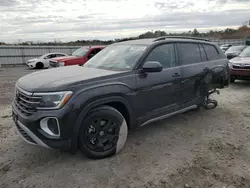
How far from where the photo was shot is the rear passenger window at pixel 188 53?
4541 millimetres

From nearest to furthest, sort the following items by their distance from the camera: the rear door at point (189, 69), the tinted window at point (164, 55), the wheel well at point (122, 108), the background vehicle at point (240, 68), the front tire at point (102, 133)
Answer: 1. the front tire at point (102, 133)
2. the wheel well at point (122, 108)
3. the tinted window at point (164, 55)
4. the rear door at point (189, 69)
5. the background vehicle at point (240, 68)

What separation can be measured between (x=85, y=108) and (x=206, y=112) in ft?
11.7

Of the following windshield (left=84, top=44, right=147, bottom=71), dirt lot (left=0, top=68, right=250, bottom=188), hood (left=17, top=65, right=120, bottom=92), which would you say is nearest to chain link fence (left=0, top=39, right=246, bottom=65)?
dirt lot (left=0, top=68, right=250, bottom=188)

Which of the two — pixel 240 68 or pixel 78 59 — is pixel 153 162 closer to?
pixel 240 68

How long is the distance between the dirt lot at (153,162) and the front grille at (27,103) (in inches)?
31.9

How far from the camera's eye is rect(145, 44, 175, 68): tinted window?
13.3 ft

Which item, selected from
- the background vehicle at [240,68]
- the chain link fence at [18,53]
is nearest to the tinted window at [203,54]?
the background vehicle at [240,68]

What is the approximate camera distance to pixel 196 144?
12.8 ft

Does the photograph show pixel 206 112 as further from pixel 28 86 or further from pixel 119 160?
pixel 28 86

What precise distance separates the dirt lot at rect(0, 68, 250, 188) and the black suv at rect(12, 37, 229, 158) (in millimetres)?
336

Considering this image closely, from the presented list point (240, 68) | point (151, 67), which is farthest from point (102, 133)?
point (240, 68)

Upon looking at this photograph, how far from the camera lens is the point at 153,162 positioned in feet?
10.9

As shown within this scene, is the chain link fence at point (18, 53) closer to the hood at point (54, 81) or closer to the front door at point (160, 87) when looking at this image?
the hood at point (54, 81)

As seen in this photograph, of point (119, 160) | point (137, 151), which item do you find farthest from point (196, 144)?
point (119, 160)
